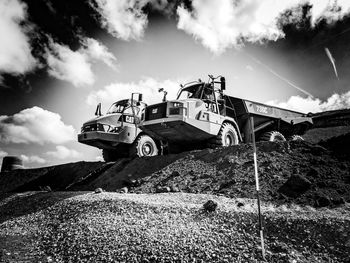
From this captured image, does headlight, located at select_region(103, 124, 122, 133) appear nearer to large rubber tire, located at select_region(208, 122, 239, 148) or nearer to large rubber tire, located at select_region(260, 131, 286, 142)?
large rubber tire, located at select_region(208, 122, 239, 148)

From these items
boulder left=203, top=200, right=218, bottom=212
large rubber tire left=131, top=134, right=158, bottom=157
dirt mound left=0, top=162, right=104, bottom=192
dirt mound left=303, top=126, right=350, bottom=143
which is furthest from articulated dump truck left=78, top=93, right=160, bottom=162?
dirt mound left=303, top=126, right=350, bottom=143

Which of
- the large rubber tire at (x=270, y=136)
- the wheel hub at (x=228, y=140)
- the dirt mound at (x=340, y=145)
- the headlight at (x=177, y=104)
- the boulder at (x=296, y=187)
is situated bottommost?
the boulder at (x=296, y=187)

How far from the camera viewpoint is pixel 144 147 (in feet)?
35.2

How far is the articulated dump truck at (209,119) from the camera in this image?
26.3 ft

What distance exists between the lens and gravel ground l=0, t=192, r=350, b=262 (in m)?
3.57

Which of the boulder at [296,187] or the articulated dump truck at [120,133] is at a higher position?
the articulated dump truck at [120,133]

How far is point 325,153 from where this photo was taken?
21.6 ft

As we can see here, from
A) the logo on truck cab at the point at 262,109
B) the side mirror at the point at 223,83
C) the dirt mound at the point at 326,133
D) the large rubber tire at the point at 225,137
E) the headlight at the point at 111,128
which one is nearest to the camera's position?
the large rubber tire at the point at 225,137

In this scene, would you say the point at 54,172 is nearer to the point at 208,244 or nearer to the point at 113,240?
the point at 113,240

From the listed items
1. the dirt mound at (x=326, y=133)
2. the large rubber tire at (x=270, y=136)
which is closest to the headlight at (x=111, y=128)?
the large rubber tire at (x=270, y=136)

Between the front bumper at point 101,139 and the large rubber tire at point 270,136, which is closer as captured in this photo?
the front bumper at point 101,139

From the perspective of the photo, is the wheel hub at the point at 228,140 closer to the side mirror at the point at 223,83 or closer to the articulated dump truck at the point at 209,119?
the articulated dump truck at the point at 209,119

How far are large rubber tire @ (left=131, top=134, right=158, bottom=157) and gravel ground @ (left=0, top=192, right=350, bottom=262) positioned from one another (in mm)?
4930

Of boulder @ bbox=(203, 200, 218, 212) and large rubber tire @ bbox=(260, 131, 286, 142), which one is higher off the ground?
large rubber tire @ bbox=(260, 131, 286, 142)
